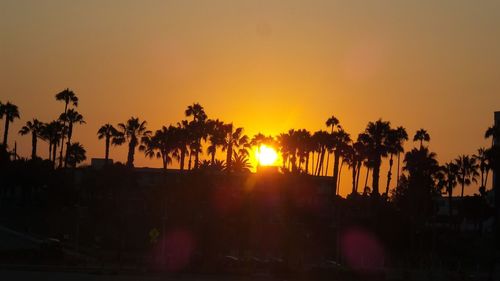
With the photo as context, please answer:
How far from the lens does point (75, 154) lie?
126 metres

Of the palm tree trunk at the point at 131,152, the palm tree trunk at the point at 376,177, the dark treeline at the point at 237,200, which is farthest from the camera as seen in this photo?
the palm tree trunk at the point at 131,152

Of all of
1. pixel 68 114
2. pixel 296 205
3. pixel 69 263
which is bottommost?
pixel 69 263

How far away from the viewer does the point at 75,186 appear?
351 ft

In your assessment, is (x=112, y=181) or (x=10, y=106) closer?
(x=112, y=181)

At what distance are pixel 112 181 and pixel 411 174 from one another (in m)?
35.8

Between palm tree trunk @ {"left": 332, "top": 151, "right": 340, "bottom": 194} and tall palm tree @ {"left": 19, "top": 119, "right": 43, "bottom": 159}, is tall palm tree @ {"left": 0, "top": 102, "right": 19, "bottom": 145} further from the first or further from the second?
palm tree trunk @ {"left": 332, "top": 151, "right": 340, "bottom": 194}

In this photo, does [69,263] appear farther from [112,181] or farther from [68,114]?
[68,114]

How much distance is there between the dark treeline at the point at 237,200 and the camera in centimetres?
7269

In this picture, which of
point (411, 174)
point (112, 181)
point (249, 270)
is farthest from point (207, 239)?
point (411, 174)

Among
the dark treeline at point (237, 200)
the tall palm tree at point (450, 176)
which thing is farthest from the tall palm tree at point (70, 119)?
the tall palm tree at point (450, 176)

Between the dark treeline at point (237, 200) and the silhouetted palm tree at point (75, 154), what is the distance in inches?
8.4

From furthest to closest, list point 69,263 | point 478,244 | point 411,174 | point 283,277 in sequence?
1. point 411,174
2. point 478,244
3. point 69,263
4. point 283,277

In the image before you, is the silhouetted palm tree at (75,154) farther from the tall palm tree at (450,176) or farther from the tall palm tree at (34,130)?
the tall palm tree at (450,176)

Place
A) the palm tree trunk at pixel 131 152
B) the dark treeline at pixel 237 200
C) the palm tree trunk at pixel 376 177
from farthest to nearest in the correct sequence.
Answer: the palm tree trunk at pixel 131 152 → the palm tree trunk at pixel 376 177 → the dark treeline at pixel 237 200
